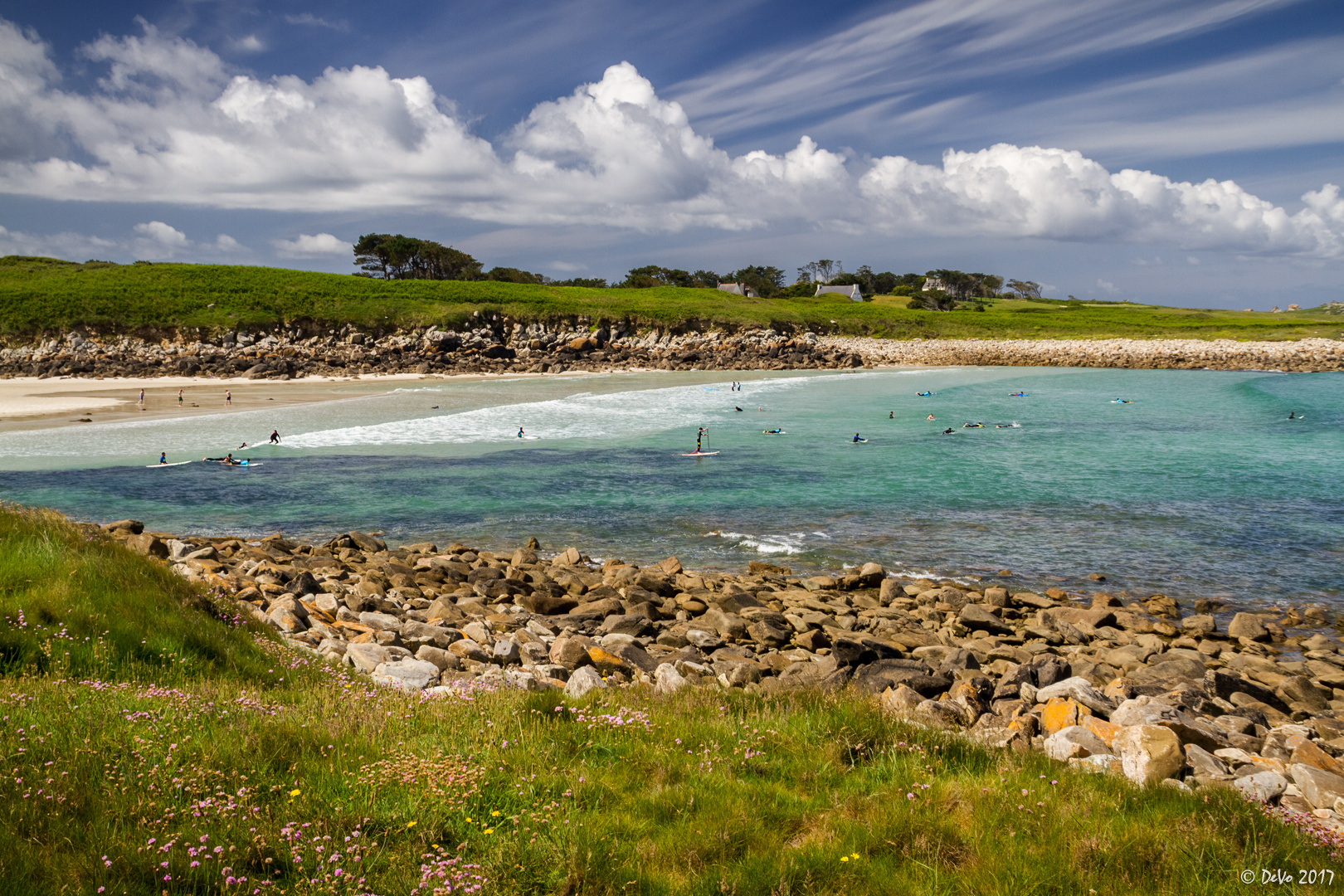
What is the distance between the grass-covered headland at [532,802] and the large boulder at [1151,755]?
595 mm

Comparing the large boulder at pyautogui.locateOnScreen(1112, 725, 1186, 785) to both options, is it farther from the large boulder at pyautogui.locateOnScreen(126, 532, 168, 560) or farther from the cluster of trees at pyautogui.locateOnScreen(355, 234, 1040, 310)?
the cluster of trees at pyautogui.locateOnScreen(355, 234, 1040, 310)

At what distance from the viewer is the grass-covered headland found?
147 inches

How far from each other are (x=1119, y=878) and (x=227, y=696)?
607cm

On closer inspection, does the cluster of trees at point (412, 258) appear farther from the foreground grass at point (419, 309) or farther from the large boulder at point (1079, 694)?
the large boulder at point (1079, 694)

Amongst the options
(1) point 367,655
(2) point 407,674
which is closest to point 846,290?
(1) point 367,655

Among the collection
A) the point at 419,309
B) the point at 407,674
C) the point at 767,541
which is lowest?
the point at 767,541

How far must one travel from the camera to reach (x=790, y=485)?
25.0 m

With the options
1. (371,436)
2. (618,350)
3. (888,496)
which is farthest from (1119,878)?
(618,350)

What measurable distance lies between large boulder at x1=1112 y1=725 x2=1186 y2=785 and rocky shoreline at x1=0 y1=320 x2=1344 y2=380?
250ft

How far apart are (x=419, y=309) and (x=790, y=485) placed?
8308 cm

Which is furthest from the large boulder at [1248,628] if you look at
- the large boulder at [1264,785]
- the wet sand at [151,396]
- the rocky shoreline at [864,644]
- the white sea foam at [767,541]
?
the wet sand at [151,396]

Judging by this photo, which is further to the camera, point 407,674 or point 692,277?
point 692,277

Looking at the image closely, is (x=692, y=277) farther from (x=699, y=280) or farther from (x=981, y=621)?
(x=981, y=621)

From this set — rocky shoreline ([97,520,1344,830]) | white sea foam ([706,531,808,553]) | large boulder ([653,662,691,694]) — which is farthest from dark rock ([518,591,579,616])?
white sea foam ([706,531,808,553])
